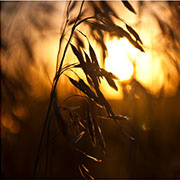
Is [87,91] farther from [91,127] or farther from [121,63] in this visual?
[121,63]

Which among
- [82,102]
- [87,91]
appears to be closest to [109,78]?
[87,91]

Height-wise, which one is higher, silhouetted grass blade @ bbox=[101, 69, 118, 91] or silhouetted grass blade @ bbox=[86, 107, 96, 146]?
silhouetted grass blade @ bbox=[101, 69, 118, 91]

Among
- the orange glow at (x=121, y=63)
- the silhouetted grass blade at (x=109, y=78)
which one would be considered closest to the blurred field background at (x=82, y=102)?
the orange glow at (x=121, y=63)

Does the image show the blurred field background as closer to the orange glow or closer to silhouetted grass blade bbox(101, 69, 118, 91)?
the orange glow

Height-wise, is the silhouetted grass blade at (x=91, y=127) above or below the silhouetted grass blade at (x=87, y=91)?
below

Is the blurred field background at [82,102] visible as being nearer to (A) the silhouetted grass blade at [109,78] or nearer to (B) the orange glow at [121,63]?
(B) the orange glow at [121,63]

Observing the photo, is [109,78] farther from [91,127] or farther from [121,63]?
[121,63]

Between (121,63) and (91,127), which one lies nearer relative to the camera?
(91,127)

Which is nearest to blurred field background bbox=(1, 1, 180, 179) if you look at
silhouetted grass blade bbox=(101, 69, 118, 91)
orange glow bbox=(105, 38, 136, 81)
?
orange glow bbox=(105, 38, 136, 81)

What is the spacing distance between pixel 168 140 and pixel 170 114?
13 centimetres

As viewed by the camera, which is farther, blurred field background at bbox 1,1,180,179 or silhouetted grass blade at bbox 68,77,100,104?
blurred field background at bbox 1,1,180,179

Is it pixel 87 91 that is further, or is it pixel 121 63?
pixel 121 63

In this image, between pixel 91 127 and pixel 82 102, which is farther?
pixel 82 102

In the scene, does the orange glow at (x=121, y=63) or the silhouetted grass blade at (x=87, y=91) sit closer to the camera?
the silhouetted grass blade at (x=87, y=91)
